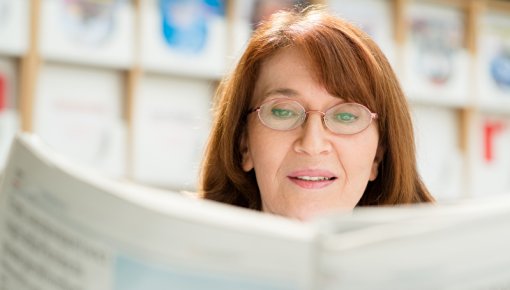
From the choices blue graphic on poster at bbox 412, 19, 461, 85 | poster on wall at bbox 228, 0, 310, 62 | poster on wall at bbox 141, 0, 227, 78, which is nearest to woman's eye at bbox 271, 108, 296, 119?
poster on wall at bbox 141, 0, 227, 78

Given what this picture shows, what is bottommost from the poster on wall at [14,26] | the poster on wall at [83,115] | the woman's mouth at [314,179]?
the poster on wall at [83,115]

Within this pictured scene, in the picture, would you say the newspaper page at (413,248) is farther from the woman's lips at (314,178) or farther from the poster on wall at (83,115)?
the poster on wall at (83,115)

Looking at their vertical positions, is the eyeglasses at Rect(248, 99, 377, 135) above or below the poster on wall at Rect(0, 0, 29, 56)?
below

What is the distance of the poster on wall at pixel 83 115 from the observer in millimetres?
3621

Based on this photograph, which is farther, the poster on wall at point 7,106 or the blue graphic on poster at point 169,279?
the poster on wall at point 7,106

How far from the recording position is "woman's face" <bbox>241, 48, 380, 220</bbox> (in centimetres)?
131

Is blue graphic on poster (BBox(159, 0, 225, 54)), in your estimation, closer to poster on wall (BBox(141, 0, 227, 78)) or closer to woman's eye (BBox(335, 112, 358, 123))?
poster on wall (BBox(141, 0, 227, 78))

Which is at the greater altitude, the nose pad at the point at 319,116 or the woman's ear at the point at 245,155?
the nose pad at the point at 319,116

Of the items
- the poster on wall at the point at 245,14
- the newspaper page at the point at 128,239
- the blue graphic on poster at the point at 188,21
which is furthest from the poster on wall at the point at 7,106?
the newspaper page at the point at 128,239

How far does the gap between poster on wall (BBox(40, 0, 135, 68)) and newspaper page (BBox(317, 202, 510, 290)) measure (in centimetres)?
316

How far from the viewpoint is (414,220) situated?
2.04 feet

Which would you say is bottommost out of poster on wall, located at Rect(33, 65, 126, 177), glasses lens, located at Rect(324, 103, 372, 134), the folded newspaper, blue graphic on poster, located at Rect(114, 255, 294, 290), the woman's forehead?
poster on wall, located at Rect(33, 65, 126, 177)

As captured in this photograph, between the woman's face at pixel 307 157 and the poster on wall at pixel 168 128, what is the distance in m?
2.43

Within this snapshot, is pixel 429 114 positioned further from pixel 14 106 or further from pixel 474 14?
pixel 14 106
